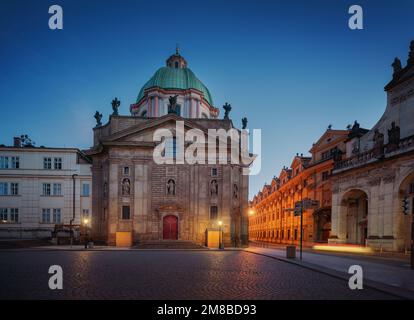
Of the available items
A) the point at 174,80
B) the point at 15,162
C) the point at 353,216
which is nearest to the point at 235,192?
the point at 353,216

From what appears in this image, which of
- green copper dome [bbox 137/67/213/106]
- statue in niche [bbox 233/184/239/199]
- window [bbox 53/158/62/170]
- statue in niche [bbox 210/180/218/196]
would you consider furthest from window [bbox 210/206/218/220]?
window [bbox 53/158/62/170]

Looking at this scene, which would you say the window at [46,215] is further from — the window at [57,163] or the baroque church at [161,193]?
the baroque church at [161,193]

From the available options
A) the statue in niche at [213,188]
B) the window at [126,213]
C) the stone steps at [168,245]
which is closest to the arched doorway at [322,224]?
the statue in niche at [213,188]

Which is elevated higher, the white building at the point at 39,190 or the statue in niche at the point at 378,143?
the statue in niche at the point at 378,143

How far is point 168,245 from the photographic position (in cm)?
3866

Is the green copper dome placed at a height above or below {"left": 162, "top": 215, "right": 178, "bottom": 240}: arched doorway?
above

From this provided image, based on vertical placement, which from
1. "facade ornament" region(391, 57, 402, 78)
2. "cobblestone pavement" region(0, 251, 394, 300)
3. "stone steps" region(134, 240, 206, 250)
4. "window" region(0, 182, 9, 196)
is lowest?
"stone steps" region(134, 240, 206, 250)

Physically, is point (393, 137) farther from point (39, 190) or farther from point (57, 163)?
point (39, 190)

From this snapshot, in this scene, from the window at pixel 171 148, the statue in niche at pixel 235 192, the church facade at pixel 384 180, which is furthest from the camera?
the statue in niche at pixel 235 192

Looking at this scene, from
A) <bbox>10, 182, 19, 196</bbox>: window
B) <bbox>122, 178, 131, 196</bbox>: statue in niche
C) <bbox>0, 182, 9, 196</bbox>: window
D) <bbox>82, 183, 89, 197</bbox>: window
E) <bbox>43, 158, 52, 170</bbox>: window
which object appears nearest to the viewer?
<bbox>122, 178, 131, 196</bbox>: statue in niche

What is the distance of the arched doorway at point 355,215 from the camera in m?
37.4

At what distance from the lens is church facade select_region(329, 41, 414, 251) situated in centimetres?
2969

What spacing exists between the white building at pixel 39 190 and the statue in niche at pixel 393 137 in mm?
41036

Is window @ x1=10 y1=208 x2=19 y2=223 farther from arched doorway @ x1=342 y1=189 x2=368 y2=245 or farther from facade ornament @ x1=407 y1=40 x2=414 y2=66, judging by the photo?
facade ornament @ x1=407 y1=40 x2=414 y2=66
